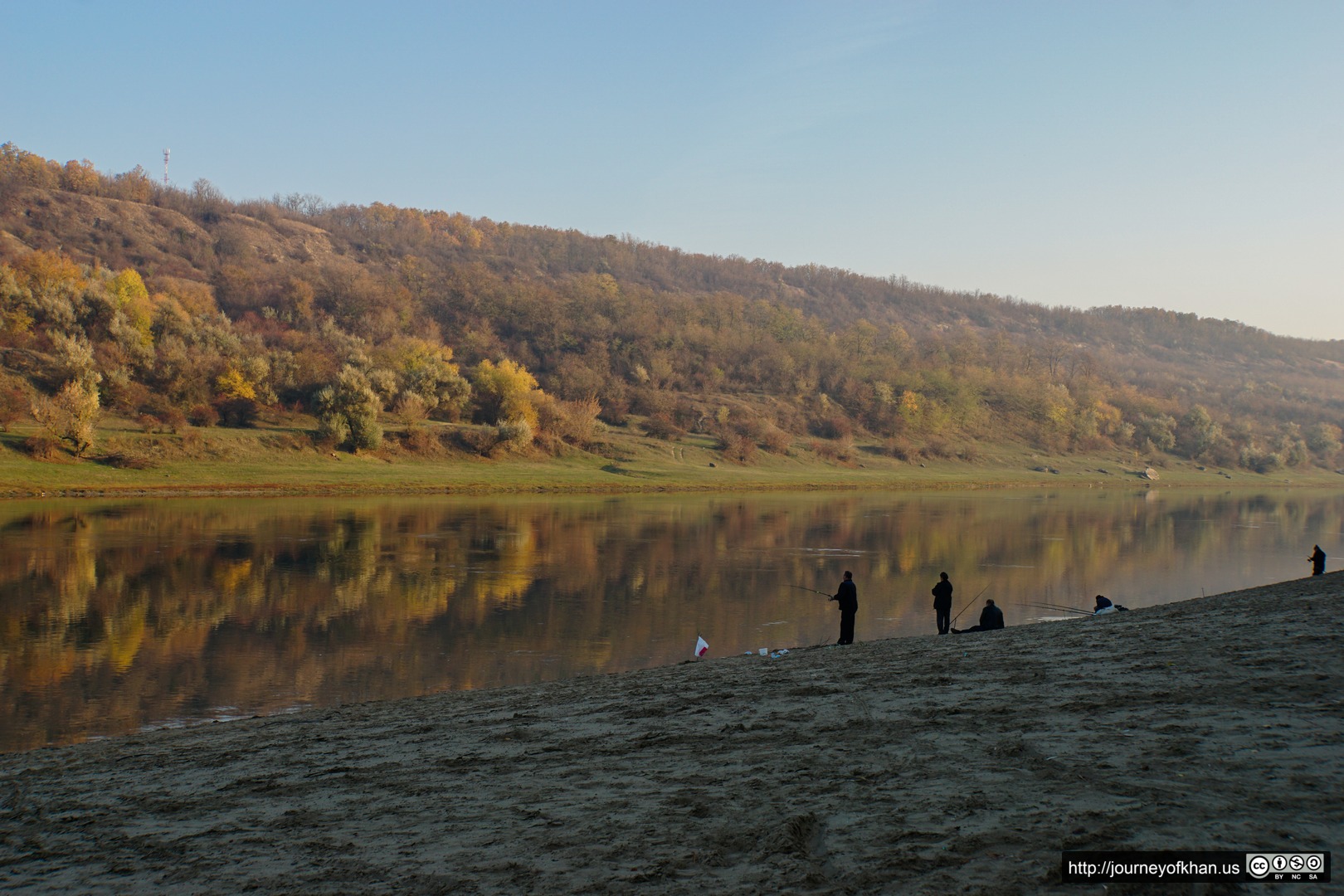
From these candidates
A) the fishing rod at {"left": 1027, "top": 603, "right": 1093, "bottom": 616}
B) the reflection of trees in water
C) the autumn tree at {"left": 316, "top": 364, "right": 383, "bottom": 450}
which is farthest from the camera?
the autumn tree at {"left": 316, "top": 364, "right": 383, "bottom": 450}

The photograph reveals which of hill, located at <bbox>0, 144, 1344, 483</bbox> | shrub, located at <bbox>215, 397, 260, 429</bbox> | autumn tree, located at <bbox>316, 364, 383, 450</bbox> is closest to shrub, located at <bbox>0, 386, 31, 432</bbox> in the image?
hill, located at <bbox>0, 144, 1344, 483</bbox>

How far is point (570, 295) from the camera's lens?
14450 cm

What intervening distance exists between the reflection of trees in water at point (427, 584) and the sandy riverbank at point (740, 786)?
476 centimetres

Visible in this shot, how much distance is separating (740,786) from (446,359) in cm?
10691

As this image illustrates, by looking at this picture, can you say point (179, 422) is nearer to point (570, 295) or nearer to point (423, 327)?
point (423, 327)

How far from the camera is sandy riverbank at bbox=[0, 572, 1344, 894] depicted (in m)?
5.88

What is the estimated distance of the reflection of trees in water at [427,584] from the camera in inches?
656

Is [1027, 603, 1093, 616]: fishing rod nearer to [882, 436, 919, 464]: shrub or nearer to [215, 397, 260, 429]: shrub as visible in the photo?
[215, 397, 260, 429]: shrub

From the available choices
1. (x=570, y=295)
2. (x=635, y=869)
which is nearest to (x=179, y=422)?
(x=635, y=869)

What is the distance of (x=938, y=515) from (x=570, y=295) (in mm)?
95819

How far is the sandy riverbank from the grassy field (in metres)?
51.2

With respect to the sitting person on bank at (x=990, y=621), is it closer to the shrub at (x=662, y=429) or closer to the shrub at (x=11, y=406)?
the shrub at (x=11, y=406)

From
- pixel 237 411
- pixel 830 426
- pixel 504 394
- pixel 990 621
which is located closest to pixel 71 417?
pixel 237 411

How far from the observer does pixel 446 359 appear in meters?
110
